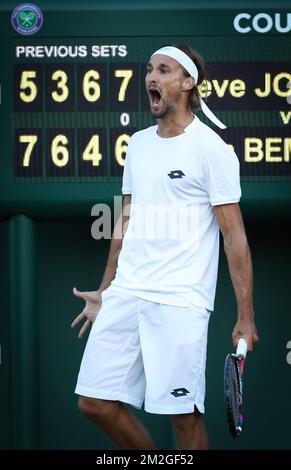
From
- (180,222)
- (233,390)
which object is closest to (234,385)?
(233,390)

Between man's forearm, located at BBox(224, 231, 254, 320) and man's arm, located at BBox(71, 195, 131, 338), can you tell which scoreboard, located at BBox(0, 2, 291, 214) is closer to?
man's arm, located at BBox(71, 195, 131, 338)

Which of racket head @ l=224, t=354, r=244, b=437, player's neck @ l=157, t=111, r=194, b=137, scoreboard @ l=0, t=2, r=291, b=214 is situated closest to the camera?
racket head @ l=224, t=354, r=244, b=437

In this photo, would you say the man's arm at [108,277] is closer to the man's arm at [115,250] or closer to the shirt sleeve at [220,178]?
the man's arm at [115,250]

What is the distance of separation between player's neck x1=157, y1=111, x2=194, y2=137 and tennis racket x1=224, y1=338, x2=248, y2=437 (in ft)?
2.67

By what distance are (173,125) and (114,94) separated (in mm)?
810

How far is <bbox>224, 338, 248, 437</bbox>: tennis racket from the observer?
175 inches

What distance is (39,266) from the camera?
234 inches

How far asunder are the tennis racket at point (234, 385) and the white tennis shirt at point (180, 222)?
25cm

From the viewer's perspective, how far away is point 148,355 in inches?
182

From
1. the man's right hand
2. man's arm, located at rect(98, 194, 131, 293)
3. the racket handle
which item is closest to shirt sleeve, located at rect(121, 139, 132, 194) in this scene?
man's arm, located at rect(98, 194, 131, 293)

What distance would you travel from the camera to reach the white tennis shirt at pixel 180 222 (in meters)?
4.61
